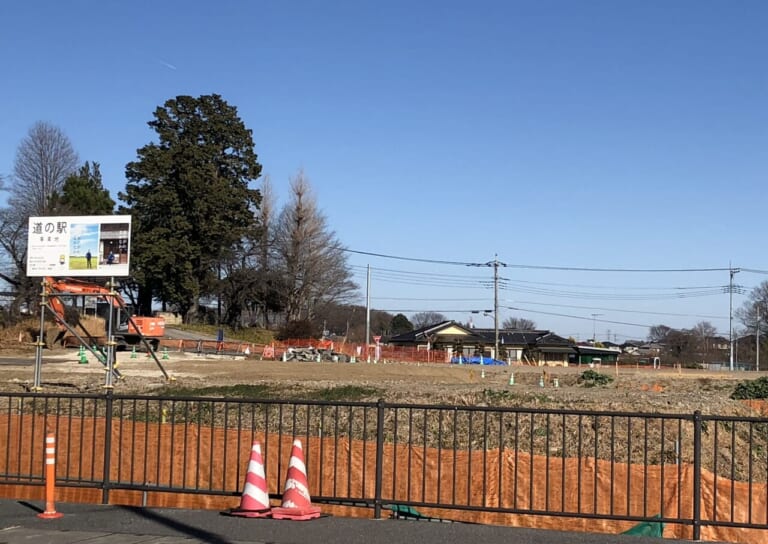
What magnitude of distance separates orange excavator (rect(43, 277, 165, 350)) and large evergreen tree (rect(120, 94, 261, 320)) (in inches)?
649

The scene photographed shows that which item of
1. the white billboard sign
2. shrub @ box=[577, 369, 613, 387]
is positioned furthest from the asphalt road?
shrub @ box=[577, 369, 613, 387]

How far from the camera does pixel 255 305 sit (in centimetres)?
8319

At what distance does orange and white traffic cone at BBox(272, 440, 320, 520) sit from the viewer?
8.86m

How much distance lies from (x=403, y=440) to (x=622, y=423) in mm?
4799

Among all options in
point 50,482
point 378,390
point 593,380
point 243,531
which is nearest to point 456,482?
point 243,531

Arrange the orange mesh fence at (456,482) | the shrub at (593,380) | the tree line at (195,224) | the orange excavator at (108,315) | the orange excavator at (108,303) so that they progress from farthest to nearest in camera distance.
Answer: the tree line at (195,224)
the shrub at (593,380)
the orange excavator at (108,303)
the orange excavator at (108,315)
the orange mesh fence at (456,482)

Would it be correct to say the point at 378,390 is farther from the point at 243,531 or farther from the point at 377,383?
the point at 243,531

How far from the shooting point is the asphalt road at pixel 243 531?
8.12 metres

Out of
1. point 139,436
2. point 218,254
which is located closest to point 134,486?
point 139,436

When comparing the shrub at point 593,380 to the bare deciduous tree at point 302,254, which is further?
the bare deciduous tree at point 302,254

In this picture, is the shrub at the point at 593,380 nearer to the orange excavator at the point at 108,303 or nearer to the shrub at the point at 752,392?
the shrub at the point at 752,392

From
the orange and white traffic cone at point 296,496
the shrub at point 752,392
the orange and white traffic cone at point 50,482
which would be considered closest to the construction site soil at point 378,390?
the orange and white traffic cone at point 50,482

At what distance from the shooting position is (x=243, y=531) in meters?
8.34

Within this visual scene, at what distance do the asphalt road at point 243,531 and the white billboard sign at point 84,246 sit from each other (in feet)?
40.4
